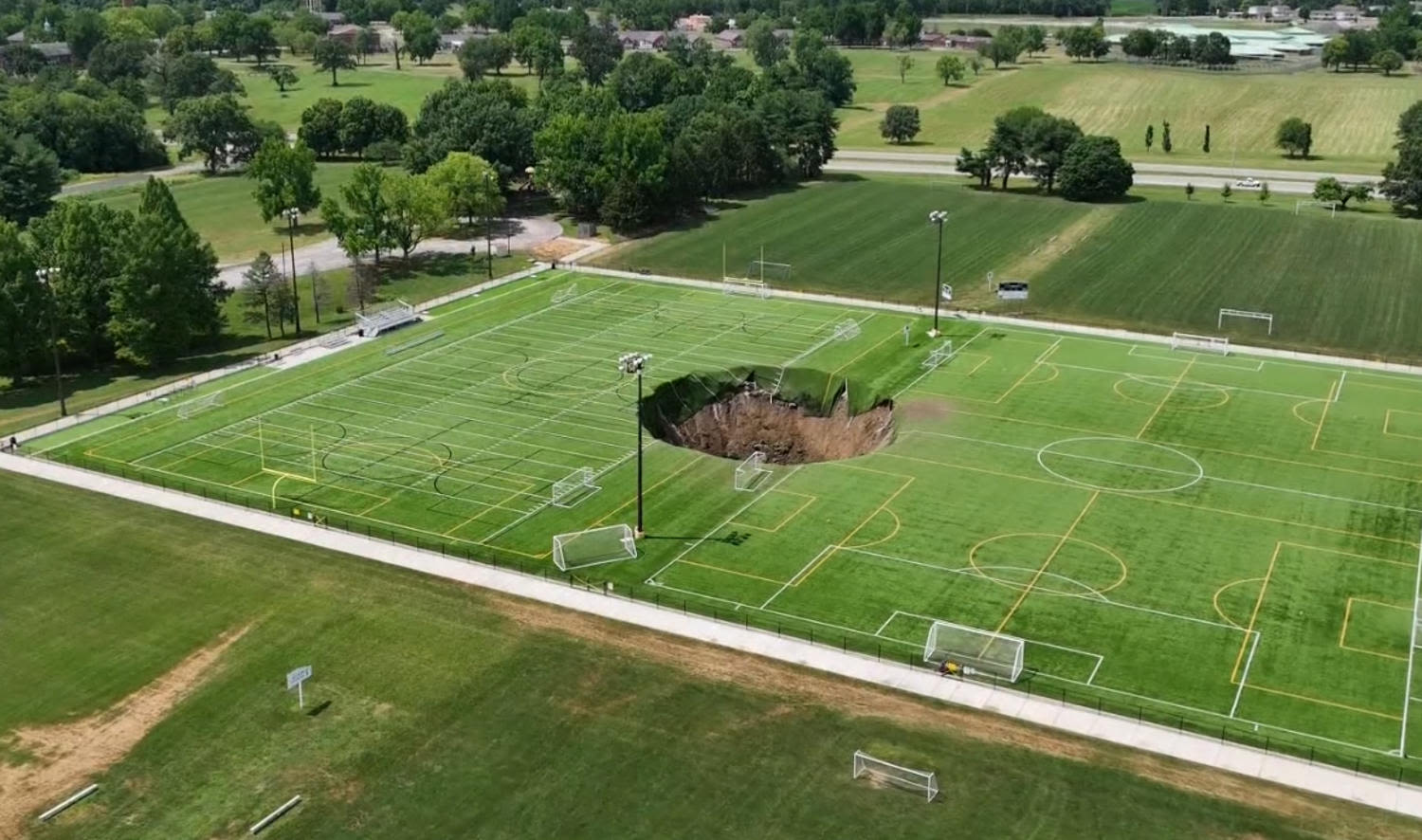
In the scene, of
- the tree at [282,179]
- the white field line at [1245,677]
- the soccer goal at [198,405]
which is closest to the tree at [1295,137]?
the tree at [282,179]

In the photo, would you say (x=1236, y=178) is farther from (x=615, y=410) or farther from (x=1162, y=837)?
(x=1162, y=837)

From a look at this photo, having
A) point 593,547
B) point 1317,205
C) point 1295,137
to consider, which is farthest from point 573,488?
point 1295,137

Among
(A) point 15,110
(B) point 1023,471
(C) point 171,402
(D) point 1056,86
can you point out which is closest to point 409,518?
(C) point 171,402

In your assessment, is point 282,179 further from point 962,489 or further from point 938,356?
point 962,489

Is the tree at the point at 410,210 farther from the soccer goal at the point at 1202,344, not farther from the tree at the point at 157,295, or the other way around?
the soccer goal at the point at 1202,344

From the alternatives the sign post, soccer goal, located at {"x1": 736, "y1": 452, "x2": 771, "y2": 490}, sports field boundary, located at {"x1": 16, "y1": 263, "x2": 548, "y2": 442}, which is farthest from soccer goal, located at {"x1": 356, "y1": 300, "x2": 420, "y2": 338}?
the sign post

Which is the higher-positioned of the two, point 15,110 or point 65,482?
point 15,110
